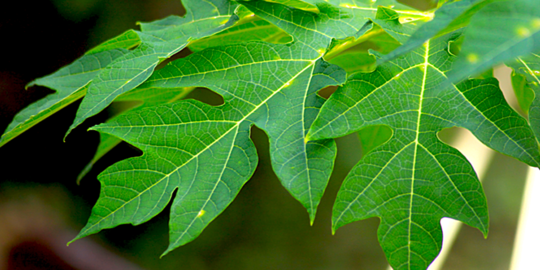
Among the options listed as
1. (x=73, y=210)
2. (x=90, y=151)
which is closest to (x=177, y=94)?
(x=90, y=151)

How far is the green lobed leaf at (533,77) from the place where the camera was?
421 mm

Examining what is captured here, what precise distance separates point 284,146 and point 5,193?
182 cm

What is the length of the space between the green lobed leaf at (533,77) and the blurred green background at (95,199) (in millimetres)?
1511

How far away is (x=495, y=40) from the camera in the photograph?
0.76ft

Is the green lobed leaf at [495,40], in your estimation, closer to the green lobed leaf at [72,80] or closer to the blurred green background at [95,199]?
the green lobed leaf at [72,80]

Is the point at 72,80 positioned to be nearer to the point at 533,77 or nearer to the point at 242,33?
the point at 242,33

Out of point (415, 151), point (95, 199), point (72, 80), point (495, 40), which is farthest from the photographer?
point (95, 199)

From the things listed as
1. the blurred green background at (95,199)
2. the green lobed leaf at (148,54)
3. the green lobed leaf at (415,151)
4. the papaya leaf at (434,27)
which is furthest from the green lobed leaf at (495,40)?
the blurred green background at (95,199)

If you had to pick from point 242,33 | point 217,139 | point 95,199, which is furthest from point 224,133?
point 95,199

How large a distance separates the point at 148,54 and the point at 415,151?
1.29ft

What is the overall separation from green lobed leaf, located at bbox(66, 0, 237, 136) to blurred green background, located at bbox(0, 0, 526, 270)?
134 centimetres

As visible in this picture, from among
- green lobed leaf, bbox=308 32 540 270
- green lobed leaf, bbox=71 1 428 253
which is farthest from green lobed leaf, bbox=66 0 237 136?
green lobed leaf, bbox=308 32 540 270

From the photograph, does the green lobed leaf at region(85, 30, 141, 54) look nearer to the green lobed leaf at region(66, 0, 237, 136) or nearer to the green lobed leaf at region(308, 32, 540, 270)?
the green lobed leaf at region(66, 0, 237, 136)

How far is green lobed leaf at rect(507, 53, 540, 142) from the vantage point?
421 mm
